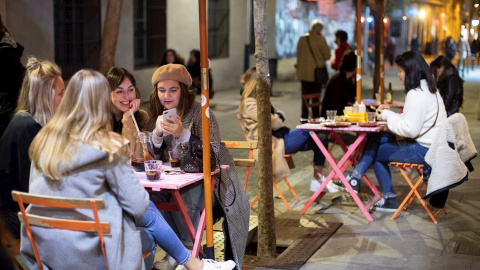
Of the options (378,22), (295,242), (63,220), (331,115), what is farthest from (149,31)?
(63,220)

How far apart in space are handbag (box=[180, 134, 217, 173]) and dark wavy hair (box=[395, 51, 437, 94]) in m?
2.77

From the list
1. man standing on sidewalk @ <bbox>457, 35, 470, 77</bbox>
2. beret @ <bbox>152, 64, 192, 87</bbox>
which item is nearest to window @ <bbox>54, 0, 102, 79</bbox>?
man standing on sidewalk @ <bbox>457, 35, 470, 77</bbox>

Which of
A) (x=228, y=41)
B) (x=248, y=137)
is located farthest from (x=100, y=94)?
(x=228, y=41)

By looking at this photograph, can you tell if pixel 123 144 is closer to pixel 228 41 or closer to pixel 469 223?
pixel 469 223

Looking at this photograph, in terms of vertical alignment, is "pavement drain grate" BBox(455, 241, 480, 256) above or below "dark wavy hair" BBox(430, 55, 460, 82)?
below

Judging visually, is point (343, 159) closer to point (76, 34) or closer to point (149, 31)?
point (76, 34)

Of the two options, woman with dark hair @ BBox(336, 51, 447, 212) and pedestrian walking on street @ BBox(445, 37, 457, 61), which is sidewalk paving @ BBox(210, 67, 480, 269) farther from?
pedestrian walking on street @ BBox(445, 37, 457, 61)

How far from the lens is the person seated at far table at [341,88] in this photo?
10641 mm

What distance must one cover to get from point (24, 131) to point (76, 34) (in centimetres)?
1136

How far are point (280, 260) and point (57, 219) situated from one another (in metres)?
2.40

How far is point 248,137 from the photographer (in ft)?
24.3

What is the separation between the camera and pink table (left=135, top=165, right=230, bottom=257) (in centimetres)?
443

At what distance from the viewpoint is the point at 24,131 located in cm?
434

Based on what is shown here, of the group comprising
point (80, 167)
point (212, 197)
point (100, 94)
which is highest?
point (100, 94)
